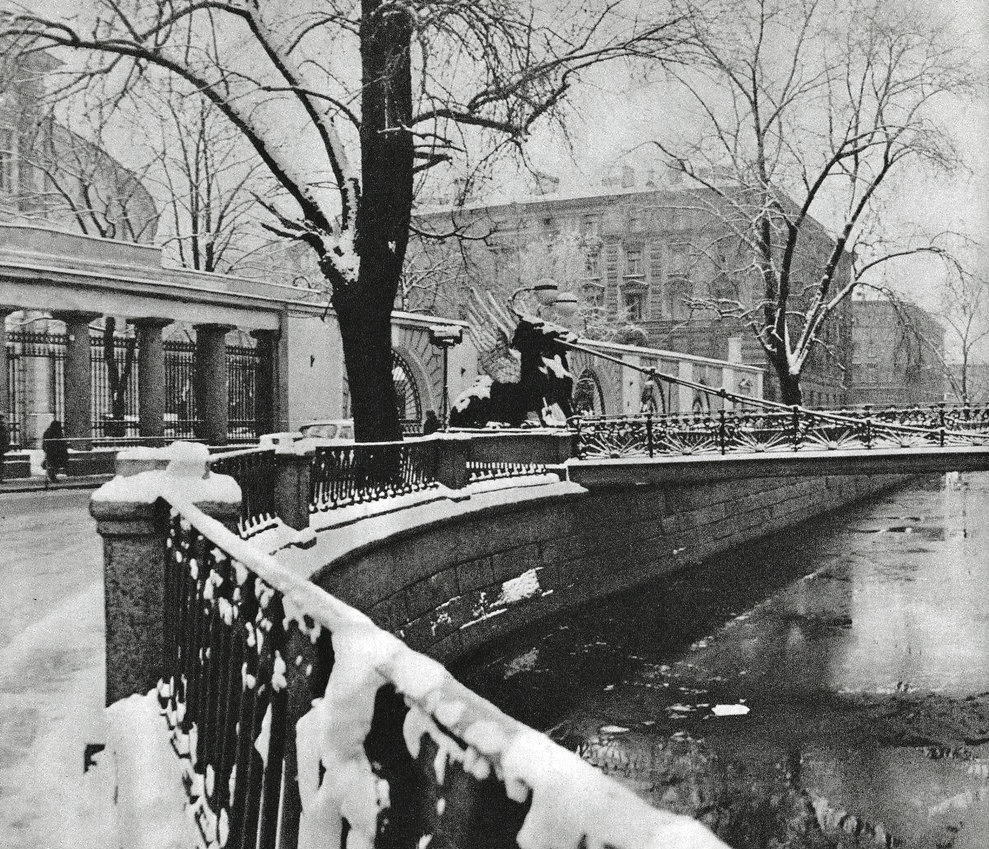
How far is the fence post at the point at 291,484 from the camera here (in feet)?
30.5

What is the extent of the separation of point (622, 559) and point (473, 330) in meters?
11.3

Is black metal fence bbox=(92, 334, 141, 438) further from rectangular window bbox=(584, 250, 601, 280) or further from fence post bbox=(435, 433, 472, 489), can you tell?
rectangular window bbox=(584, 250, 601, 280)

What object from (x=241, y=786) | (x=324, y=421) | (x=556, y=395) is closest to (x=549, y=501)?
(x=556, y=395)

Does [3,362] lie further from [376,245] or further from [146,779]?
[146,779]

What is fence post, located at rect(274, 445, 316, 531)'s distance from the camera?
9.30 meters

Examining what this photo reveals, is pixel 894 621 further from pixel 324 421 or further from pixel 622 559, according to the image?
pixel 324 421

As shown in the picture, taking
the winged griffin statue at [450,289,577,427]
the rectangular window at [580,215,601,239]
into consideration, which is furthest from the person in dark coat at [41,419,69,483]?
the rectangular window at [580,215,601,239]

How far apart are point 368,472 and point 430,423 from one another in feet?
38.4

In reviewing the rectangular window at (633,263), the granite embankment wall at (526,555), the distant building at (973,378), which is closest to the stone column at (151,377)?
the granite embankment wall at (526,555)

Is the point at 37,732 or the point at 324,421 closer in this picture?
the point at 37,732

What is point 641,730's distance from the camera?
36.2ft

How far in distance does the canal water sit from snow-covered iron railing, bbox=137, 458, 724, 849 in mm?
5917

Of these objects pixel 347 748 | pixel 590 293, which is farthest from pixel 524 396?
pixel 590 293

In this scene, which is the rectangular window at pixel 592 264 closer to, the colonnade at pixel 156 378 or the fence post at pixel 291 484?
the colonnade at pixel 156 378
